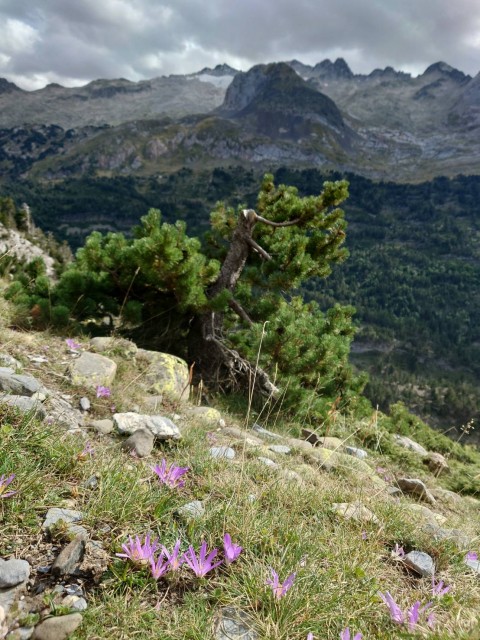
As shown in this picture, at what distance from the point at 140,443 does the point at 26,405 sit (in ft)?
3.11

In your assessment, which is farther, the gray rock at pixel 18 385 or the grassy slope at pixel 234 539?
the gray rock at pixel 18 385

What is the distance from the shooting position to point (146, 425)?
3.99m

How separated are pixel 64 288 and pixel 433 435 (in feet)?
38.9

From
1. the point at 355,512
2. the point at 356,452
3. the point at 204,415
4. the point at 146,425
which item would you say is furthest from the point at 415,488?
the point at 146,425

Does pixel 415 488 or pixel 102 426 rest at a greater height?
pixel 102 426

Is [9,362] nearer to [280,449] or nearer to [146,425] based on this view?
[146,425]

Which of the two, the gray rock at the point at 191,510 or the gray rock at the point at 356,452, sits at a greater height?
the gray rock at the point at 191,510

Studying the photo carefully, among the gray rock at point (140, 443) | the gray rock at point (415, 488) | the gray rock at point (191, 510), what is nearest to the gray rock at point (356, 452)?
the gray rock at point (415, 488)

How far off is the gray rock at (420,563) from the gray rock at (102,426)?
2633mm

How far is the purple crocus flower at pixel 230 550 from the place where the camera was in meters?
2.15

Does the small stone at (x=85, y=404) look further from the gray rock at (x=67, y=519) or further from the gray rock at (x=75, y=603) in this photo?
the gray rock at (x=75, y=603)

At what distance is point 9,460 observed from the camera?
2334mm

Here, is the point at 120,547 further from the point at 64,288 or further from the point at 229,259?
the point at 229,259

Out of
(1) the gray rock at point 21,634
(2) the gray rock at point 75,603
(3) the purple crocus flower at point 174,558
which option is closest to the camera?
(1) the gray rock at point 21,634
